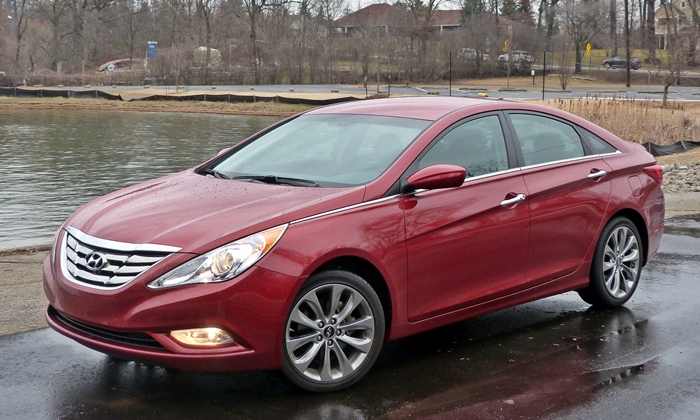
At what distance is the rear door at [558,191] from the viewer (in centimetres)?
598

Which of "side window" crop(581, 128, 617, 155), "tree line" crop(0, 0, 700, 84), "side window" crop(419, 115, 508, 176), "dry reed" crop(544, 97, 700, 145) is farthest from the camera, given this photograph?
"tree line" crop(0, 0, 700, 84)

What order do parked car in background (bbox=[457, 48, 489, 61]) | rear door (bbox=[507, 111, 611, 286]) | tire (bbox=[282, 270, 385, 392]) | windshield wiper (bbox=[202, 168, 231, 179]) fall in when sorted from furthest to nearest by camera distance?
parked car in background (bbox=[457, 48, 489, 61]), rear door (bbox=[507, 111, 611, 286]), windshield wiper (bbox=[202, 168, 231, 179]), tire (bbox=[282, 270, 385, 392])

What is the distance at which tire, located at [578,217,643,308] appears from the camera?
653 centimetres

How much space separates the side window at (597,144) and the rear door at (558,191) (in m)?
0.06

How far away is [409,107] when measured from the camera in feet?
19.9

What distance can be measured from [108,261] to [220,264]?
60cm

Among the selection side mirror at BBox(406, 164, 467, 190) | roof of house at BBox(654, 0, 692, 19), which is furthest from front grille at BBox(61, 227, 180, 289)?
roof of house at BBox(654, 0, 692, 19)

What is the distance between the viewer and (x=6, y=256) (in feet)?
31.9

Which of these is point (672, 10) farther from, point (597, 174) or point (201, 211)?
point (201, 211)

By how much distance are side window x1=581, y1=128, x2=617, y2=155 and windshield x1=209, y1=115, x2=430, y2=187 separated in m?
1.61

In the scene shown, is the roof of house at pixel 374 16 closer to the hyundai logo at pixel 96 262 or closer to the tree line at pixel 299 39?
the tree line at pixel 299 39

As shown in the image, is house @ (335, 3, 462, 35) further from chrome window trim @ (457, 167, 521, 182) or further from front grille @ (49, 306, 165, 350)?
front grille @ (49, 306, 165, 350)

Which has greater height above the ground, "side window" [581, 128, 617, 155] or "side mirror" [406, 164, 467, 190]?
"side window" [581, 128, 617, 155]

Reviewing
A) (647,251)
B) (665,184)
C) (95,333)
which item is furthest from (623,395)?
(665,184)
